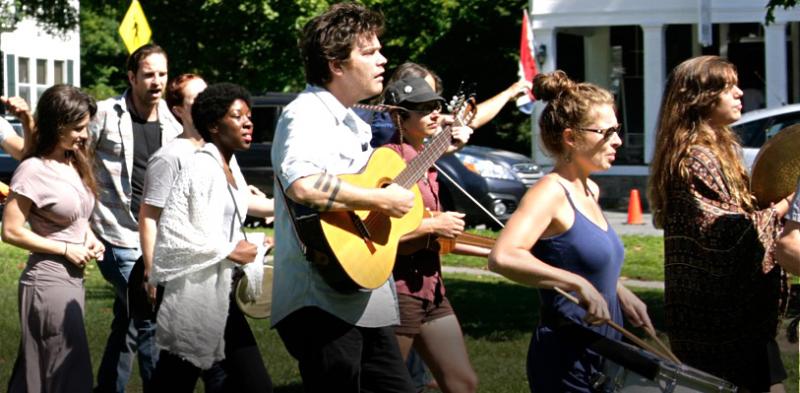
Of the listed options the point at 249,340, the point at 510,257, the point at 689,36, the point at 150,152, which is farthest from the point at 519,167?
the point at 510,257

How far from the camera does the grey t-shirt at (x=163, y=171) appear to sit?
6.22 meters

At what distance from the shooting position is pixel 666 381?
4234mm

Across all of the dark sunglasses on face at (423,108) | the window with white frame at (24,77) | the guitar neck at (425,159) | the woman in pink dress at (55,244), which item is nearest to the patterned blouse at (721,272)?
the guitar neck at (425,159)

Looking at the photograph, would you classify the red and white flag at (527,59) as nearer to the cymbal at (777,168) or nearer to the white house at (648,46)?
the white house at (648,46)

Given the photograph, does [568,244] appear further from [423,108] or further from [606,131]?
[423,108]

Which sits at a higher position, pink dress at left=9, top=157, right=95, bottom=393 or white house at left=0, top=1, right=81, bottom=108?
white house at left=0, top=1, right=81, bottom=108

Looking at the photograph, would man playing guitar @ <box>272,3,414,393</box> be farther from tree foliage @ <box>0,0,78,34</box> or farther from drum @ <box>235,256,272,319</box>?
tree foliage @ <box>0,0,78,34</box>

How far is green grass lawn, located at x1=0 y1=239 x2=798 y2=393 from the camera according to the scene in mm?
8570

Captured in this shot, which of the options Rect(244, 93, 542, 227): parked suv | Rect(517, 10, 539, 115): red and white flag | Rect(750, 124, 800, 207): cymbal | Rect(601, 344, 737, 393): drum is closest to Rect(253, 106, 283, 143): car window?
Rect(244, 93, 542, 227): parked suv

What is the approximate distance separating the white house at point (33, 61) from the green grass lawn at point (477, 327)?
28.9 metres

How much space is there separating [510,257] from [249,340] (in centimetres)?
179

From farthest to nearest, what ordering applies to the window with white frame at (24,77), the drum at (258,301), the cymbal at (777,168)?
the window with white frame at (24,77) < the drum at (258,301) < the cymbal at (777,168)

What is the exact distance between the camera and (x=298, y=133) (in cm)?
471

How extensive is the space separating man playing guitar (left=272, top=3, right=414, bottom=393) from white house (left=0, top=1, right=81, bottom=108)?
37.0 m
